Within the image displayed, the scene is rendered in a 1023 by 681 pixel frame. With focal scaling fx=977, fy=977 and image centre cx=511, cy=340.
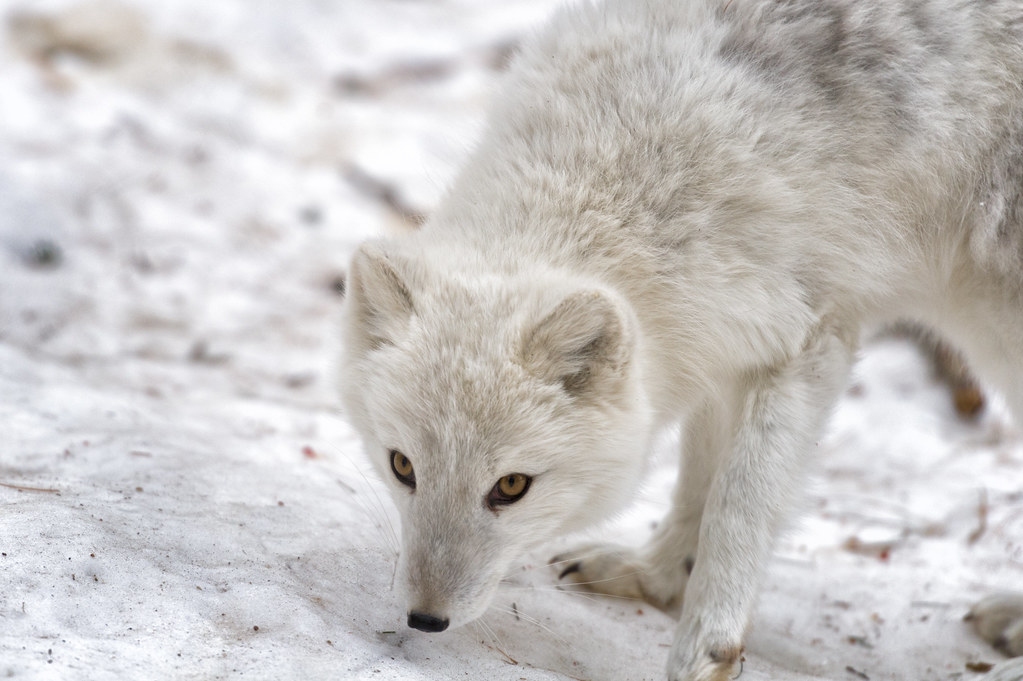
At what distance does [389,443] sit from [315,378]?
9.55 ft

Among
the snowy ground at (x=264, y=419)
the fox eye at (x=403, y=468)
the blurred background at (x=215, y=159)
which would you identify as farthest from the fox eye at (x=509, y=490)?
the blurred background at (x=215, y=159)

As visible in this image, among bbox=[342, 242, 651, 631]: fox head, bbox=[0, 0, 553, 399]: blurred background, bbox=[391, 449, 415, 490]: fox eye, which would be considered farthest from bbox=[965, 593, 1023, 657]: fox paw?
bbox=[0, 0, 553, 399]: blurred background

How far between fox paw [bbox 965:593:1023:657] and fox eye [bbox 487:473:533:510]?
2.38m

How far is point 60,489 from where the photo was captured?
11.7 feet

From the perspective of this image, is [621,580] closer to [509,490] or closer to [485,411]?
[509,490]

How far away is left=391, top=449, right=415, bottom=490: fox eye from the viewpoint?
320cm

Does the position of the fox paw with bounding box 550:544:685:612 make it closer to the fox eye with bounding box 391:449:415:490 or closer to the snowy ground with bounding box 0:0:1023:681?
the snowy ground with bounding box 0:0:1023:681

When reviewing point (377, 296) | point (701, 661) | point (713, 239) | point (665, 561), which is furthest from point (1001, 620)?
point (377, 296)

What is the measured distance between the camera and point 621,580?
14.3 ft

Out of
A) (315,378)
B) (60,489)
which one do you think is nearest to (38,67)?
(315,378)

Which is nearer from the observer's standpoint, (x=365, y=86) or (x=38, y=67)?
(x=38, y=67)

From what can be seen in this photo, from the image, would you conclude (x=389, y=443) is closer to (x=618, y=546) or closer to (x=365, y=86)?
(x=618, y=546)

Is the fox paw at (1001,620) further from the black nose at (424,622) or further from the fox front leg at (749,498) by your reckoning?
the black nose at (424,622)


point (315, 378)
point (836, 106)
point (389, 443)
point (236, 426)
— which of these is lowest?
point (315, 378)
